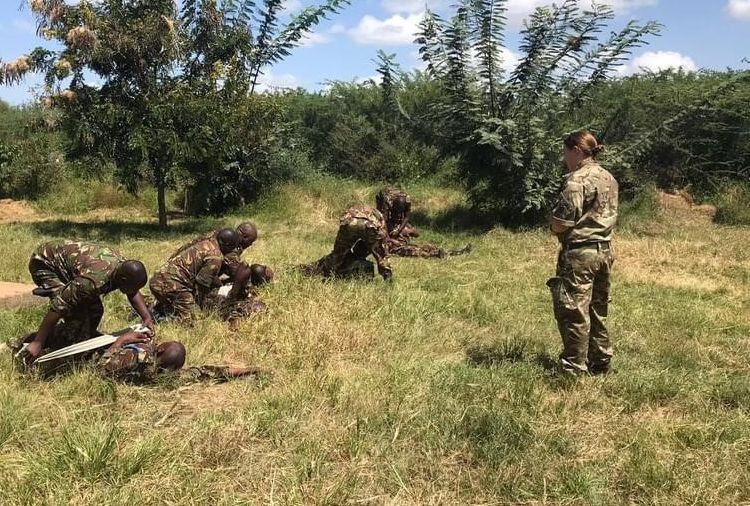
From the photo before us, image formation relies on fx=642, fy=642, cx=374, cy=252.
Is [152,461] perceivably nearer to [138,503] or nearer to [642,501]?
[138,503]

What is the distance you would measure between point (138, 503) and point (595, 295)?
335cm

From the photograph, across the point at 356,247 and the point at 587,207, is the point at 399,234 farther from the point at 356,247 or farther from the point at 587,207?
the point at 587,207

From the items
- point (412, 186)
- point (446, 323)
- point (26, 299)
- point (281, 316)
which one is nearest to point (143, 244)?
point (26, 299)

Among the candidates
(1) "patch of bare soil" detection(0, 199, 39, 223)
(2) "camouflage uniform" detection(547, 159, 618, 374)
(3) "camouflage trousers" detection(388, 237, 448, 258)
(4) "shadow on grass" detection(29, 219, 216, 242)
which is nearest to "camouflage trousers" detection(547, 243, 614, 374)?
(2) "camouflage uniform" detection(547, 159, 618, 374)

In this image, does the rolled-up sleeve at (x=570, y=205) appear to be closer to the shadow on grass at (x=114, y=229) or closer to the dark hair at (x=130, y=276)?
the dark hair at (x=130, y=276)

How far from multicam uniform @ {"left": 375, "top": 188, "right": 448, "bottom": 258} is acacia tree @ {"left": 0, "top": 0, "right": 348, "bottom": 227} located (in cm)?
362

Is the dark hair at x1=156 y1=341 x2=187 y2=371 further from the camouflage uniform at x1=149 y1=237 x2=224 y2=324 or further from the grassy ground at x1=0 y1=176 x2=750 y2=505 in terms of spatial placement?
the camouflage uniform at x1=149 y1=237 x2=224 y2=324

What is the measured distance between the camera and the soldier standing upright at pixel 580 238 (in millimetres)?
4434

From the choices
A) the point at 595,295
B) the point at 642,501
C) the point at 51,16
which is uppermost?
the point at 51,16

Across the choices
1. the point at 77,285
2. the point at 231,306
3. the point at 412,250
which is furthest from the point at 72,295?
the point at 412,250

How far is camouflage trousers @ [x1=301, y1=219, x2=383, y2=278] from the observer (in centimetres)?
720

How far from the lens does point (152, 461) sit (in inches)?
126

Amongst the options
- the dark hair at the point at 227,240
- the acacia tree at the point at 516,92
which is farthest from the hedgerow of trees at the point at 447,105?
the dark hair at the point at 227,240

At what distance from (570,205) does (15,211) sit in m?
15.7
